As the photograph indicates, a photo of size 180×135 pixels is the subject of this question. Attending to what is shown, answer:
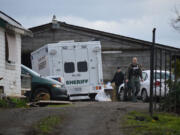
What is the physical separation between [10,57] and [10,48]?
1.11 ft

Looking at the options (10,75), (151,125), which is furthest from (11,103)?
(151,125)

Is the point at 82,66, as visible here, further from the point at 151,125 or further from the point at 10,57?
the point at 151,125

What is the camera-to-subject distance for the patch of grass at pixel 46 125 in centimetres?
940

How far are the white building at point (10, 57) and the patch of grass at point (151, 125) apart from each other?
21.9ft

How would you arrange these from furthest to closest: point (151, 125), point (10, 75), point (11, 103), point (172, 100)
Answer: point (10, 75) → point (11, 103) → point (172, 100) → point (151, 125)

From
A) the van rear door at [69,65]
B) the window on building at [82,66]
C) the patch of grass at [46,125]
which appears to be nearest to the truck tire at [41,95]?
the van rear door at [69,65]

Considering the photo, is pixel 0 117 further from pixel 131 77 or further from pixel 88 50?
pixel 88 50

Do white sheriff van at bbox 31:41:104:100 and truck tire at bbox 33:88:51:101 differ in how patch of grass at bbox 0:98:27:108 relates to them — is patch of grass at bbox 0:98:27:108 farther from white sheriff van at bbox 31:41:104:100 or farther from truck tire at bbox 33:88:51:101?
white sheriff van at bbox 31:41:104:100

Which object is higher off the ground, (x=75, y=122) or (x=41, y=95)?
(x=41, y=95)

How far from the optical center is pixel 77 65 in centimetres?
2419

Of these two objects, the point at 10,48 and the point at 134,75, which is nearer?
the point at 10,48

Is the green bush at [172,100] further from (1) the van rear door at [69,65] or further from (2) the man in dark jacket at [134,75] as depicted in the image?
(1) the van rear door at [69,65]

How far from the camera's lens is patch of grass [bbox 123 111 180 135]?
988 cm

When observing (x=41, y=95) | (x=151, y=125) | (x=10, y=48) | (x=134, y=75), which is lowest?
(x=151, y=125)
